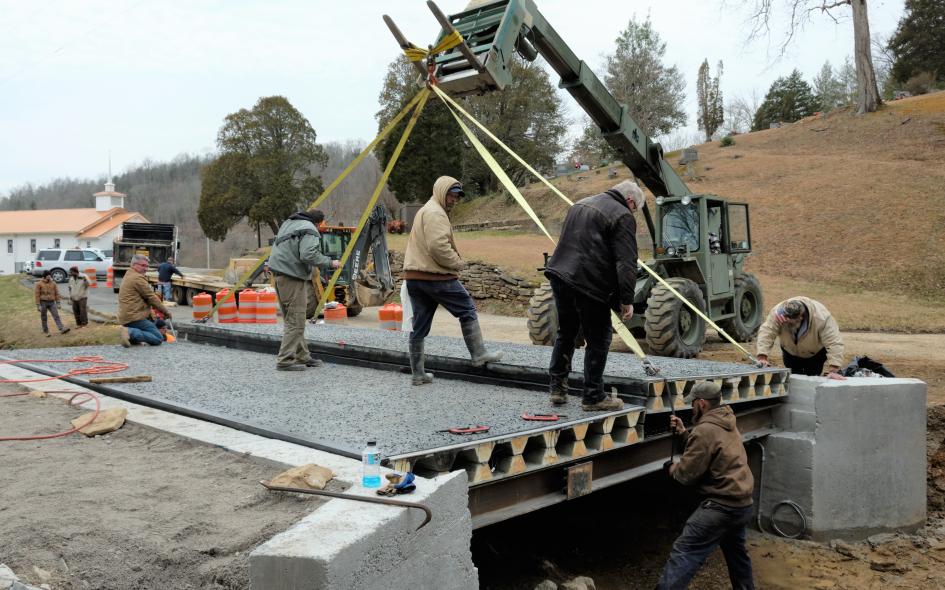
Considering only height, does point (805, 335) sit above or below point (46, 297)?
below

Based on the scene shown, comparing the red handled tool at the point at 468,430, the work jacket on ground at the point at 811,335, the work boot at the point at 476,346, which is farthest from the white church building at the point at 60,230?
the red handled tool at the point at 468,430

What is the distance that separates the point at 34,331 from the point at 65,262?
58.8 feet

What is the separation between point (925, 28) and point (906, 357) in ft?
139

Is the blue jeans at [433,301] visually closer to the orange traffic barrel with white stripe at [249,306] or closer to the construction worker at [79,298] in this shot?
the orange traffic barrel with white stripe at [249,306]

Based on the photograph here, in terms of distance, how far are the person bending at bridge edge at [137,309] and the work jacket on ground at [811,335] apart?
7.43 metres

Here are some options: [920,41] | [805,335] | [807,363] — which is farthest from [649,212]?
[920,41]

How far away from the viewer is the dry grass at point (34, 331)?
15516 mm

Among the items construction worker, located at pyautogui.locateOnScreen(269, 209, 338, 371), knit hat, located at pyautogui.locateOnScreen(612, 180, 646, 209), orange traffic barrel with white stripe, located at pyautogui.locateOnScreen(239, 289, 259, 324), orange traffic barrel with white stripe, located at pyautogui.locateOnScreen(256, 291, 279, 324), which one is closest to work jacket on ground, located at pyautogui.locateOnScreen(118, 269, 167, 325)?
construction worker, located at pyautogui.locateOnScreen(269, 209, 338, 371)

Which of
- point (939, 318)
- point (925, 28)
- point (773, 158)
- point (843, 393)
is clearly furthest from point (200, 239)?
point (843, 393)

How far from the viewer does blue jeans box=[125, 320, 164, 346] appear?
31.2 feet

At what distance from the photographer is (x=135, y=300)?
376 inches

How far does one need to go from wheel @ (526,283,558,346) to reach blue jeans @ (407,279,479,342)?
16.7 feet

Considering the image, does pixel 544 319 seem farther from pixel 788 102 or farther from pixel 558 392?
pixel 788 102

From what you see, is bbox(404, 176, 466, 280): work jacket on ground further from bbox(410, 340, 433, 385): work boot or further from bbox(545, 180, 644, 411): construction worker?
bbox(545, 180, 644, 411): construction worker
